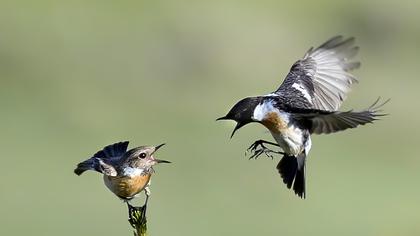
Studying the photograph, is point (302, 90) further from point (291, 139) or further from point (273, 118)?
point (273, 118)

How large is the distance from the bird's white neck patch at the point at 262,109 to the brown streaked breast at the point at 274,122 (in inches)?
1.0

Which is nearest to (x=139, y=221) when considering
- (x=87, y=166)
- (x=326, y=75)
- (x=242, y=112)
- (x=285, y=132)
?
(x=87, y=166)

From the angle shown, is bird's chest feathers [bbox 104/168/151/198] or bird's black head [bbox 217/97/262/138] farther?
bird's chest feathers [bbox 104/168/151/198]

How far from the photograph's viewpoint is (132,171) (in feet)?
18.4

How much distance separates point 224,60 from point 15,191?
7585 mm

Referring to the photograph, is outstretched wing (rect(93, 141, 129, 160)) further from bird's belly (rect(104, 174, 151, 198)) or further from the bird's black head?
the bird's black head

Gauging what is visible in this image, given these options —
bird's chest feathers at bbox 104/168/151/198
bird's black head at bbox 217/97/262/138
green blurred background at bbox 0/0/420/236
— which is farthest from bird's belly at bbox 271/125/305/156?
green blurred background at bbox 0/0/420/236

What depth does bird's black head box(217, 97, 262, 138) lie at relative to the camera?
201 inches

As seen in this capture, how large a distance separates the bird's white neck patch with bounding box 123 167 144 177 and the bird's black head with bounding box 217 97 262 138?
70 cm

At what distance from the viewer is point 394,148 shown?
23.8 metres

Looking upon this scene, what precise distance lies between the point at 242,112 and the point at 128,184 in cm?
90

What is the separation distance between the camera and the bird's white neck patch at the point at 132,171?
561 centimetres

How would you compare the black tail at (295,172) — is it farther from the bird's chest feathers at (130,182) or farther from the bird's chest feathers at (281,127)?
the bird's chest feathers at (130,182)

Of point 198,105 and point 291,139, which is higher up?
point 198,105
